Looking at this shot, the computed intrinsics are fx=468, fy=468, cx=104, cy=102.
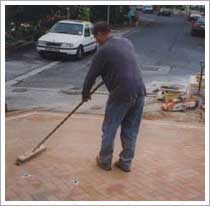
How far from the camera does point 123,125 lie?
5.19 meters

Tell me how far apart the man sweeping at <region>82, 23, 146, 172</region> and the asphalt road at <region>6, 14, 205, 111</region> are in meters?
4.34

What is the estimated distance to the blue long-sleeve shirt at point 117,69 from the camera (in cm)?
480

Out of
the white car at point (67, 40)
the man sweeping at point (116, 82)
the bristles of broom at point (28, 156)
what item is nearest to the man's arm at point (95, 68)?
the man sweeping at point (116, 82)

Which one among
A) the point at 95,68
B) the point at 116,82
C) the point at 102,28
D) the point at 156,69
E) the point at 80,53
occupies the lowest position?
the point at 156,69

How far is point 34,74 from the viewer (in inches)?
559

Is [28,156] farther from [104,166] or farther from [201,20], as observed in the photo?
[201,20]

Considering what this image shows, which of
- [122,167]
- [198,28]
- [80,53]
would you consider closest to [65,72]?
[80,53]

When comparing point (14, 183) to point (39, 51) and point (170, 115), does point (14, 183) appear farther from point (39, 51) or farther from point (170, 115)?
point (39, 51)

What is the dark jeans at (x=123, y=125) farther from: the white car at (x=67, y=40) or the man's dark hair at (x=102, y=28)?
the white car at (x=67, y=40)

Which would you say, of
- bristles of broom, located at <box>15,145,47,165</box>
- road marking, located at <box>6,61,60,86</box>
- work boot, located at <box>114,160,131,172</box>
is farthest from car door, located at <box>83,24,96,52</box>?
work boot, located at <box>114,160,131,172</box>

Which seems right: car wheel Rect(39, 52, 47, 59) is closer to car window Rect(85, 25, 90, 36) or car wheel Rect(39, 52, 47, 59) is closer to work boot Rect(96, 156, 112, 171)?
car window Rect(85, 25, 90, 36)

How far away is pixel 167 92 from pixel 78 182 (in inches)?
244

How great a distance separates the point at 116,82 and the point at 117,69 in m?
0.14

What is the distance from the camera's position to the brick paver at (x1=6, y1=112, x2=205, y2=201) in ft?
15.1
